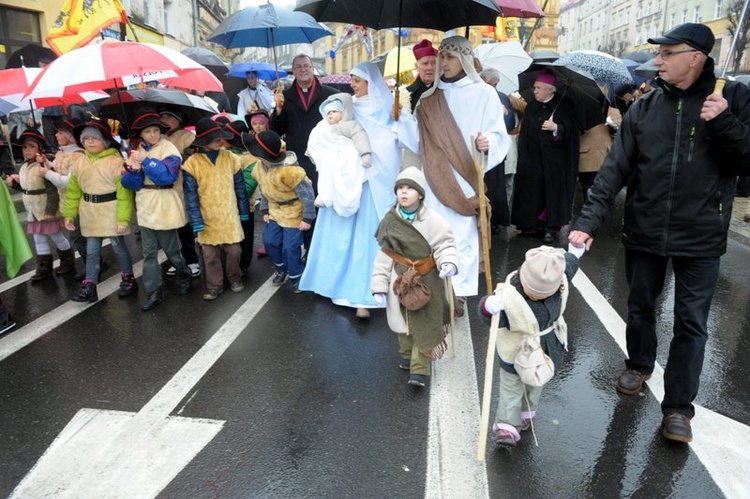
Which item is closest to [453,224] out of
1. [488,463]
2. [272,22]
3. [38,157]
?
[488,463]

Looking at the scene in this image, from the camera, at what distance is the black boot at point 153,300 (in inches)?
203

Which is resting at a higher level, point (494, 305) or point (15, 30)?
point (15, 30)

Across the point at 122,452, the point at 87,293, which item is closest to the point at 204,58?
the point at 87,293

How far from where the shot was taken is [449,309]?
3.89 m

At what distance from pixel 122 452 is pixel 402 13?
3903mm

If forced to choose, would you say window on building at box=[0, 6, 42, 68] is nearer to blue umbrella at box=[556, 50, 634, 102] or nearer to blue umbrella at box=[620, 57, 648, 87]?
blue umbrella at box=[556, 50, 634, 102]

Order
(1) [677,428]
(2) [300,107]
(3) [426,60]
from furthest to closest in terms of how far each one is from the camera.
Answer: (2) [300,107] < (3) [426,60] < (1) [677,428]

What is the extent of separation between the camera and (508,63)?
8969mm

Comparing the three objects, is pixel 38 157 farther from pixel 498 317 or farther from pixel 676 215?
pixel 676 215

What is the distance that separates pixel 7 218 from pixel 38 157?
1418 millimetres

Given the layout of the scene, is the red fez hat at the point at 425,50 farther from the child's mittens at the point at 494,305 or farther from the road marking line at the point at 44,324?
the road marking line at the point at 44,324

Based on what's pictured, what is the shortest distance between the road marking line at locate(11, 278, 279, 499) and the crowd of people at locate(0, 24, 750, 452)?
1406 mm

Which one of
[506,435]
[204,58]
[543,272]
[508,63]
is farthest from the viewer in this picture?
[204,58]

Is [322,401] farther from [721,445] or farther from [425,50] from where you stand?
[425,50]
